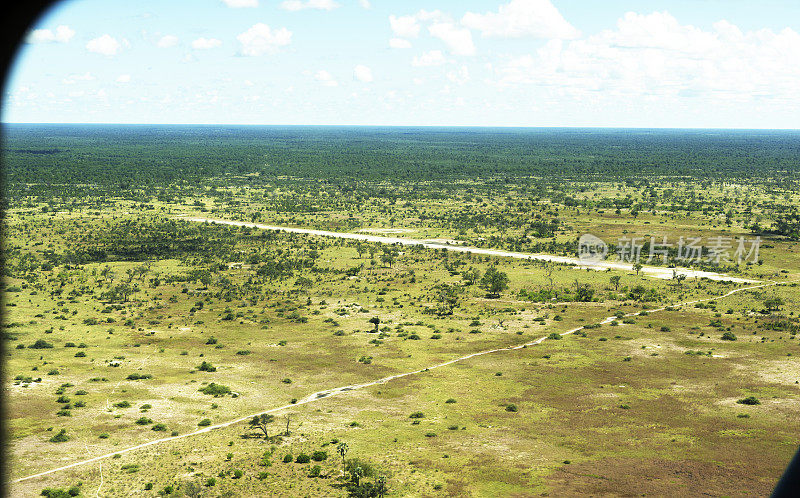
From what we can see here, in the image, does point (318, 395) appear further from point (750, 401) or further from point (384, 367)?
point (750, 401)

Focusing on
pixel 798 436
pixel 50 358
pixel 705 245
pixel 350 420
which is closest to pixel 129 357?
pixel 50 358

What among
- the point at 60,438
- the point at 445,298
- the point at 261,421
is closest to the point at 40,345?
the point at 60,438

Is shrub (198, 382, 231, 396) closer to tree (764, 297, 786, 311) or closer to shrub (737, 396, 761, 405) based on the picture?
shrub (737, 396, 761, 405)

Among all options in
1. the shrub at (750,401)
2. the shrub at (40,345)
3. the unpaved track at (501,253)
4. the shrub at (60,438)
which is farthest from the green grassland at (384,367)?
the unpaved track at (501,253)

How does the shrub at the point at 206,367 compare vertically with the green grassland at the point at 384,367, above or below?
below

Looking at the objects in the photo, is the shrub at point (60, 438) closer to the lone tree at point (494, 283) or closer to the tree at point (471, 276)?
the lone tree at point (494, 283)

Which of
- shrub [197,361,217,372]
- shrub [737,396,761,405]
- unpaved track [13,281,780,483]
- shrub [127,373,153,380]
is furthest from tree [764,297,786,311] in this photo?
shrub [127,373,153,380]
